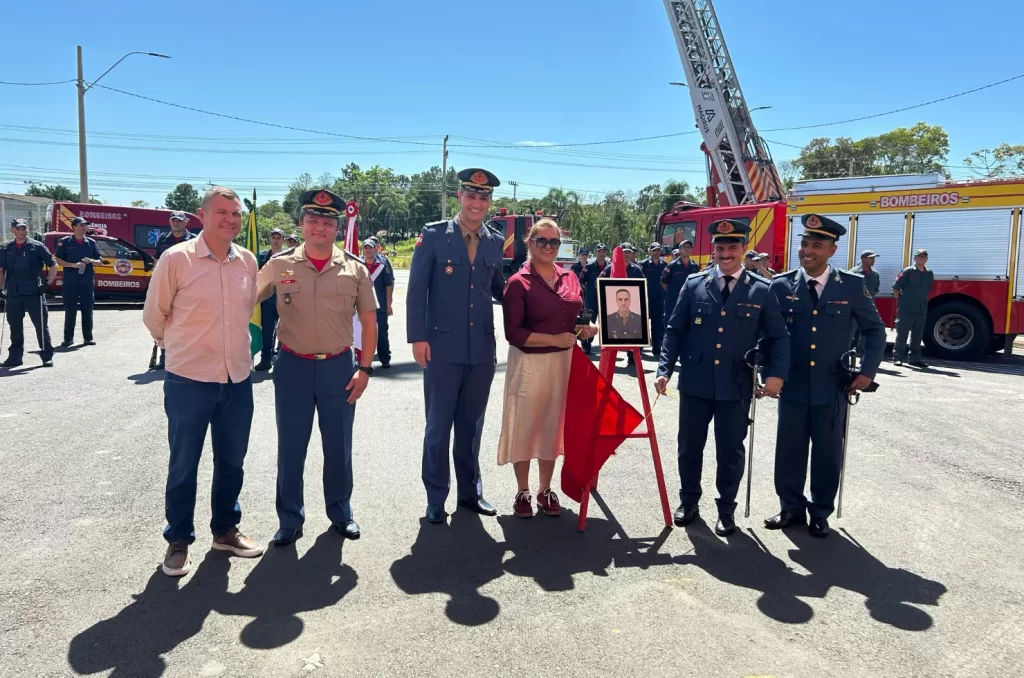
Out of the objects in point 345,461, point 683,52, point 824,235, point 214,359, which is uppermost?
point 683,52

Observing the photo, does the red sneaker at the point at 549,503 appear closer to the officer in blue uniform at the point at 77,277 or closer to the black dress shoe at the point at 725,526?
the black dress shoe at the point at 725,526

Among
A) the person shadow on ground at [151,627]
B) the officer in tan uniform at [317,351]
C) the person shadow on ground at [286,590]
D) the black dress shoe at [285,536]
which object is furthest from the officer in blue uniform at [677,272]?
the person shadow on ground at [151,627]

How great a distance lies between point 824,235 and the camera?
14.4 feet

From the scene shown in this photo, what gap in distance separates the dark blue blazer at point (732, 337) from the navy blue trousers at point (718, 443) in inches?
3.4

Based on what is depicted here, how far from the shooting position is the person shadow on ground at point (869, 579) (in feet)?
10.9

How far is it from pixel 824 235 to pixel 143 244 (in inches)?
877

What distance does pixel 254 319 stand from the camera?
525 cm

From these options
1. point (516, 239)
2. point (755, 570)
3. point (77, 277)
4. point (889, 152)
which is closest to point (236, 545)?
point (755, 570)

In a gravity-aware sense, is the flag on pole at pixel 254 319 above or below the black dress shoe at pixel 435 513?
above

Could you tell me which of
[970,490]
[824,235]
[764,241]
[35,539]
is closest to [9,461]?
[35,539]

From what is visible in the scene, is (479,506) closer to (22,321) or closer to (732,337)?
(732,337)

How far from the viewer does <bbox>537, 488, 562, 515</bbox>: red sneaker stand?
4.63 metres

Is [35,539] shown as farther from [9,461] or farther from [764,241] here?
[764,241]

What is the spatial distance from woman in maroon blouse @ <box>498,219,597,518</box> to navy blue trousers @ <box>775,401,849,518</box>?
1.39 m
